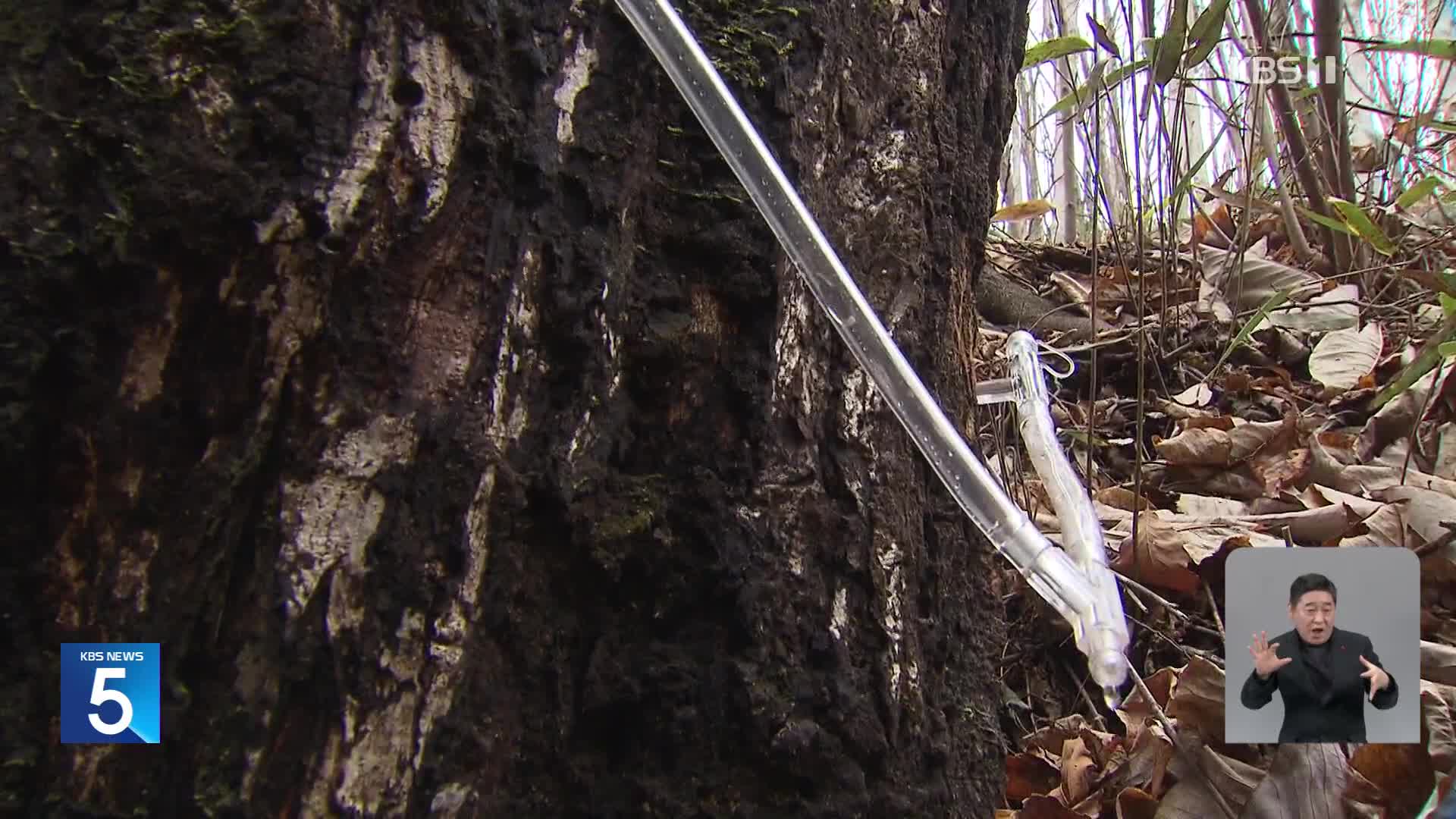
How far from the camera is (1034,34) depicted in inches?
170

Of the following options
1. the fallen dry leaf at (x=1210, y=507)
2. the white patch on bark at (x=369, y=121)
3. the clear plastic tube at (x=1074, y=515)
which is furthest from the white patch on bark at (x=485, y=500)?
the fallen dry leaf at (x=1210, y=507)

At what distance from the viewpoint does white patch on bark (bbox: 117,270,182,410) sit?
0.52 m

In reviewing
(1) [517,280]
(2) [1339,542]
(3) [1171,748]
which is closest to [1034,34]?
(2) [1339,542]

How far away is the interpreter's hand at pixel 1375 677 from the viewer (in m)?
0.82

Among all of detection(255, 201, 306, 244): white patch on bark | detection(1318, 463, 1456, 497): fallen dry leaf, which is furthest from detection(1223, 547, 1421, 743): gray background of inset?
Result: detection(255, 201, 306, 244): white patch on bark

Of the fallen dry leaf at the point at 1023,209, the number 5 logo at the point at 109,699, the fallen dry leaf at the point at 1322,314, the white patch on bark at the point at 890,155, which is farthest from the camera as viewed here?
the fallen dry leaf at the point at 1023,209

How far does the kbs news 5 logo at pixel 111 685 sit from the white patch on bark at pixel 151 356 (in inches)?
5.1

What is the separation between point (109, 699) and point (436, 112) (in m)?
0.36

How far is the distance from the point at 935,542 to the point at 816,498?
0.41ft

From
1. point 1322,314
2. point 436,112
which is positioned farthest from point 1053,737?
point 1322,314

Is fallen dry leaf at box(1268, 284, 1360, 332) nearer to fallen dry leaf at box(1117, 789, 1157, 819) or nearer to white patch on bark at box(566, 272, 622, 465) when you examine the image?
fallen dry leaf at box(1117, 789, 1157, 819)

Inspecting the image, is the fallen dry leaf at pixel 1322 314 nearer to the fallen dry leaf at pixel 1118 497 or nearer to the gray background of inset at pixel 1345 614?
the fallen dry leaf at pixel 1118 497

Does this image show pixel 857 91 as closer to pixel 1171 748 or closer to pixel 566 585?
pixel 566 585

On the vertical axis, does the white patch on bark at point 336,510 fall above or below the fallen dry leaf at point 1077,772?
above
